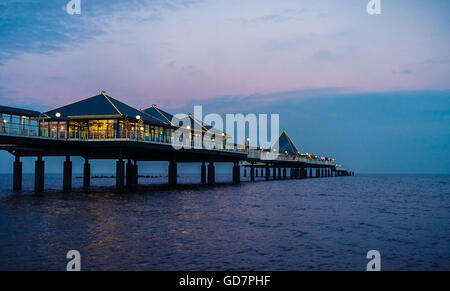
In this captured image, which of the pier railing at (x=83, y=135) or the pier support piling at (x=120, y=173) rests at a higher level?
the pier railing at (x=83, y=135)

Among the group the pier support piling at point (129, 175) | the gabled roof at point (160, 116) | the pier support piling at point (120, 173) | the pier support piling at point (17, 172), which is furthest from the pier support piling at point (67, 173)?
the gabled roof at point (160, 116)

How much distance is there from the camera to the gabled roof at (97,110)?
56688mm

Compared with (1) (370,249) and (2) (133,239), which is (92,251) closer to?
(2) (133,239)

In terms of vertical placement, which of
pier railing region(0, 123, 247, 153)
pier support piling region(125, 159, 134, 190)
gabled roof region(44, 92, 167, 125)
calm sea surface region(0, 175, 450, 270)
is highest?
gabled roof region(44, 92, 167, 125)

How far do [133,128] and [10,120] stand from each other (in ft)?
60.4

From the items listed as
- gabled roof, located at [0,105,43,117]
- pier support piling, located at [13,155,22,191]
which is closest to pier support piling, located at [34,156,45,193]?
pier support piling, located at [13,155,22,191]

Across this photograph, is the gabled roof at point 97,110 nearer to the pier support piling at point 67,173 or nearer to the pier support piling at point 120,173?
the pier support piling at point 67,173

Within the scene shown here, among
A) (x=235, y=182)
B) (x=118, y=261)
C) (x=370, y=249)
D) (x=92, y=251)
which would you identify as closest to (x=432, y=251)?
(x=370, y=249)

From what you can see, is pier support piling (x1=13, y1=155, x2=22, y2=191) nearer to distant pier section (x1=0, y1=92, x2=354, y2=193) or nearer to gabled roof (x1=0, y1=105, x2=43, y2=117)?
distant pier section (x1=0, y1=92, x2=354, y2=193)

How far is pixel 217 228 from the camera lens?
2670 centimetres

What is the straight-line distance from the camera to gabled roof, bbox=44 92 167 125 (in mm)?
56688

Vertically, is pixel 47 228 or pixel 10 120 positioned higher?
pixel 10 120

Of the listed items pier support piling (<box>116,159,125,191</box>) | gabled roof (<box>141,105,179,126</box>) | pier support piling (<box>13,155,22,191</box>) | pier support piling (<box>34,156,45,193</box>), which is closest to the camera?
pier support piling (<box>116,159,125,191</box>)

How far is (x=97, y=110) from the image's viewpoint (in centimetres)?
5847
